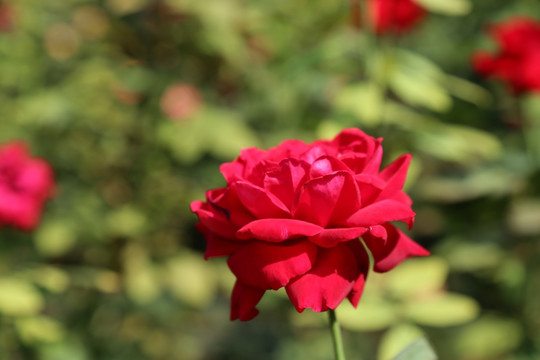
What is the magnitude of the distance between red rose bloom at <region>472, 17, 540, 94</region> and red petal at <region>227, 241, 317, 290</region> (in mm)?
1151

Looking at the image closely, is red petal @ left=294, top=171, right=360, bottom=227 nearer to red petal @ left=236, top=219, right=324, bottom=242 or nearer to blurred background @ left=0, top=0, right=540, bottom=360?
red petal @ left=236, top=219, right=324, bottom=242

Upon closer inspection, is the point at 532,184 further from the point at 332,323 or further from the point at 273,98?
the point at 332,323

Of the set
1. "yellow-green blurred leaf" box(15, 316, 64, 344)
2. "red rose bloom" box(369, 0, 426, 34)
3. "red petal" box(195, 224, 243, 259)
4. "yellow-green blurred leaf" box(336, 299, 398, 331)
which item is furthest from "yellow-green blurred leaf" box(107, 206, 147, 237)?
"red petal" box(195, 224, 243, 259)

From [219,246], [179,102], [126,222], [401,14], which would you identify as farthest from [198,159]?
[219,246]

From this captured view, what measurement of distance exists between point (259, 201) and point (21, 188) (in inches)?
48.7

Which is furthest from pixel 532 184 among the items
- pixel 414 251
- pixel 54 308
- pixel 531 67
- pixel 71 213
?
pixel 54 308

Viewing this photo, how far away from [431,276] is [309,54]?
0.52 meters

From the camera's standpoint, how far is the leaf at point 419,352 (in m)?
0.67

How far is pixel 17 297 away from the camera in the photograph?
47.9 inches

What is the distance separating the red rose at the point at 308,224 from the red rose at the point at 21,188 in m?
1.04

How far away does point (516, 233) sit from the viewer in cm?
177

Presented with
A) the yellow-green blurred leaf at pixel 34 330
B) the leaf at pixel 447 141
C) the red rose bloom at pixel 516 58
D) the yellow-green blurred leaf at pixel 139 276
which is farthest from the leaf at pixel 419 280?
the yellow-green blurred leaf at pixel 139 276

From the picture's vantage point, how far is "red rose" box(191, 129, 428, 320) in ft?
2.00

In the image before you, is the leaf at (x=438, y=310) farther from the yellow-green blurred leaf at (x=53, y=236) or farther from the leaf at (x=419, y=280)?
the yellow-green blurred leaf at (x=53, y=236)
